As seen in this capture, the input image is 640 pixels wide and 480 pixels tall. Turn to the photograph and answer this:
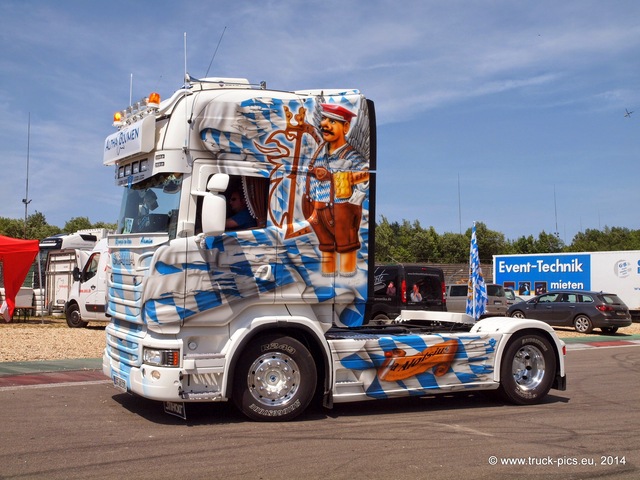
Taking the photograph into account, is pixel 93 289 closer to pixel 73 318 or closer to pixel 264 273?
pixel 73 318

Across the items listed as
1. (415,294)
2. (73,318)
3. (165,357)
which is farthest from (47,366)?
(415,294)

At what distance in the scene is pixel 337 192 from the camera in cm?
852

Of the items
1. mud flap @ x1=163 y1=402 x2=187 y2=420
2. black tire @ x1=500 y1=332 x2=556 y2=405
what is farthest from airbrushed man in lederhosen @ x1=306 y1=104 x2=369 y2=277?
black tire @ x1=500 y1=332 x2=556 y2=405

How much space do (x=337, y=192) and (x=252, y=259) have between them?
135 cm

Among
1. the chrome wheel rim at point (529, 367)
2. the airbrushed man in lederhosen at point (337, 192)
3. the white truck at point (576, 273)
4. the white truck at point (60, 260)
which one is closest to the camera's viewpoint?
the airbrushed man in lederhosen at point (337, 192)

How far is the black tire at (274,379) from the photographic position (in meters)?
7.90

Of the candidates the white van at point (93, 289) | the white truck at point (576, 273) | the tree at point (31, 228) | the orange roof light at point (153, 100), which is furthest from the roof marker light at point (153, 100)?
the tree at point (31, 228)

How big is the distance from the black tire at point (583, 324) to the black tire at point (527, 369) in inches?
646

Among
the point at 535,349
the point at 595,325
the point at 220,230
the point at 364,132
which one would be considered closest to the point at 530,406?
the point at 535,349

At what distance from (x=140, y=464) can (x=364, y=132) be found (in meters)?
4.63

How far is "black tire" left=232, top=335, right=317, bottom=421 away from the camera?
25.9 ft

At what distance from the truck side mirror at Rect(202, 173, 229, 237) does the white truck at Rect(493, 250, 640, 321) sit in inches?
1112

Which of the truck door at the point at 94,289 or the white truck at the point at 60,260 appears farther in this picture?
the white truck at the point at 60,260

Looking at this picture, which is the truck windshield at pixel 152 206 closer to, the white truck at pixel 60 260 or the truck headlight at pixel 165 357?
the truck headlight at pixel 165 357
